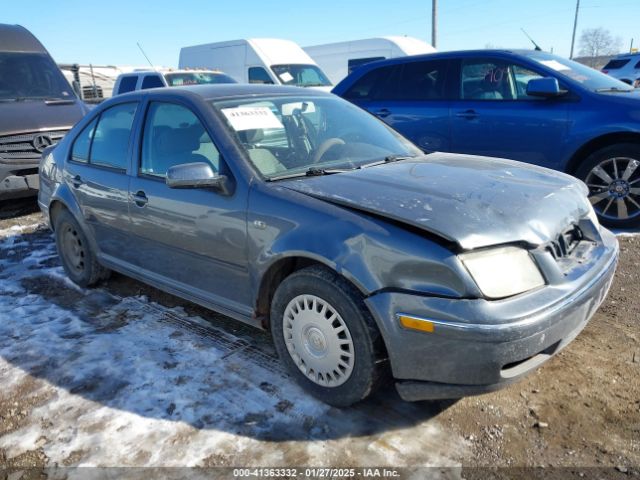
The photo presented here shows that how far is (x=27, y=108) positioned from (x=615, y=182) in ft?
24.1

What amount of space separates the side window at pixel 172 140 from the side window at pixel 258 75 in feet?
31.8

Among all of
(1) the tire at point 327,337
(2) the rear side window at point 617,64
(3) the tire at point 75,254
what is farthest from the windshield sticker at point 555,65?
(2) the rear side window at point 617,64

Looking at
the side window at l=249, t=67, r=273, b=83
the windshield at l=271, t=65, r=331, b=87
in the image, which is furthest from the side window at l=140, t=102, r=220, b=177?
the side window at l=249, t=67, r=273, b=83

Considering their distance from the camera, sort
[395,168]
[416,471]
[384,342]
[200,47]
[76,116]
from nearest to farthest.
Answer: [416,471] → [384,342] → [395,168] → [76,116] → [200,47]

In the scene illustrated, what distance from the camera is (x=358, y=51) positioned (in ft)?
51.4

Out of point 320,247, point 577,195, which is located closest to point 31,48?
point 320,247

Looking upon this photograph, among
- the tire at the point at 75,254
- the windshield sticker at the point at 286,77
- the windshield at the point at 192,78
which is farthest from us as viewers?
the windshield sticker at the point at 286,77

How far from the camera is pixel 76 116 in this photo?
7.71m

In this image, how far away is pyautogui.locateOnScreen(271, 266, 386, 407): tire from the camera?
2.43 meters

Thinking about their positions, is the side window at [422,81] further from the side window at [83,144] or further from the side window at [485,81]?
the side window at [83,144]

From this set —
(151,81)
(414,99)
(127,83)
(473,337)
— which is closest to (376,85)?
(414,99)

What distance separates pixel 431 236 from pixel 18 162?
6411 mm

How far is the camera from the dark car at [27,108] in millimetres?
6828

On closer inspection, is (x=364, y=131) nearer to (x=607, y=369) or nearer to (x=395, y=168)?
(x=395, y=168)
